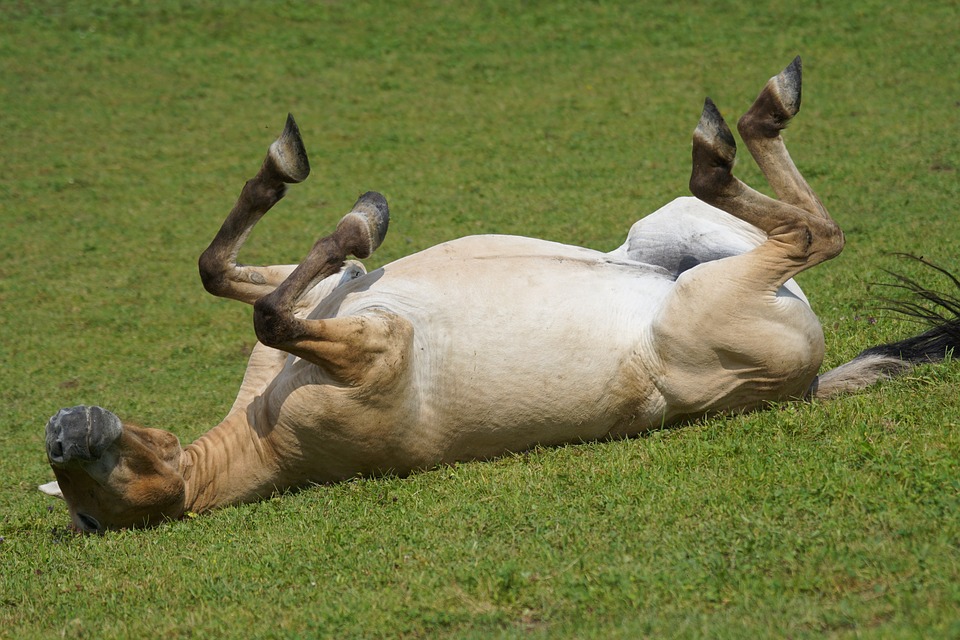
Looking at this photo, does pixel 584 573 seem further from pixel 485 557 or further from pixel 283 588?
pixel 283 588

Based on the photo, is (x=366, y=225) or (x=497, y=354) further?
(x=366, y=225)

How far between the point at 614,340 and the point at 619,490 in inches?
31.0

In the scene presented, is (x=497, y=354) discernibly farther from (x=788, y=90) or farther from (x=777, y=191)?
(x=788, y=90)

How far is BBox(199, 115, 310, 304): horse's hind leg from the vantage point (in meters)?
5.25

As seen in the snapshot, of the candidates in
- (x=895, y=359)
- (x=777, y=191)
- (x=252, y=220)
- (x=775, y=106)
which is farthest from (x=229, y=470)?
(x=895, y=359)

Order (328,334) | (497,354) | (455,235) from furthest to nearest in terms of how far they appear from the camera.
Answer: (455,235), (497,354), (328,334)

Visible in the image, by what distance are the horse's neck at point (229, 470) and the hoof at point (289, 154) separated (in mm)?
1279

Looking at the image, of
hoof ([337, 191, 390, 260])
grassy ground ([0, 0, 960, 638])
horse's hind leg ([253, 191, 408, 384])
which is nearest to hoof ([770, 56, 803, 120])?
grassy ground ([0, 0, 960, 638])

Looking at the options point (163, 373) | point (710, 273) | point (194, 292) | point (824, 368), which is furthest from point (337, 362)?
point (194, 292)

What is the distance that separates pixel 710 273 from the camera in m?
4.82

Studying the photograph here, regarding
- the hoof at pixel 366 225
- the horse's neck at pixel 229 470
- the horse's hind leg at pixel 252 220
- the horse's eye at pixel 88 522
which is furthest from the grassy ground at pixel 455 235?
the horse's hind leg at pixel 252 220

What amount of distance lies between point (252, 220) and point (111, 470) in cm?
150

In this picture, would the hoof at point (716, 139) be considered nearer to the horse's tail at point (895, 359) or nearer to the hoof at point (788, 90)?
the hoof at point (788, 90)

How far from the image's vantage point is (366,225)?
518cm
